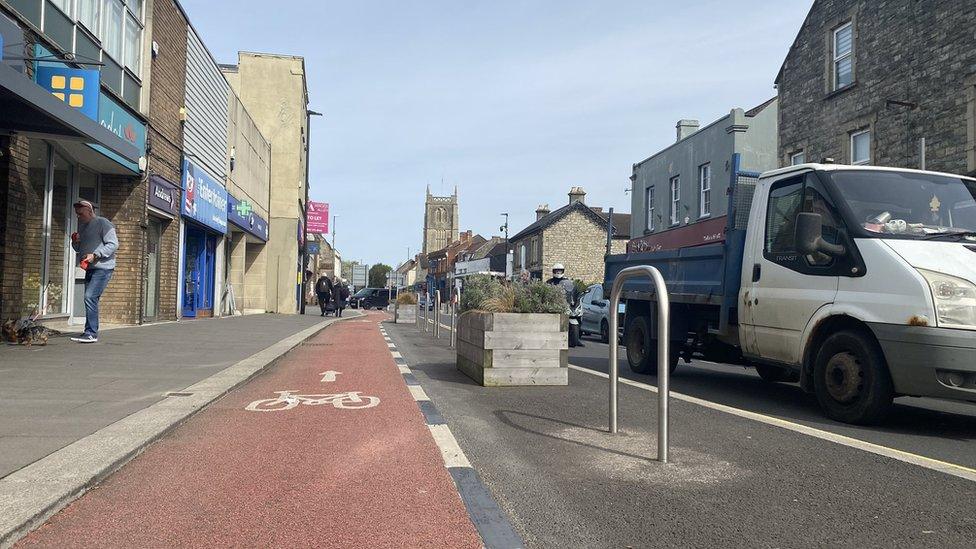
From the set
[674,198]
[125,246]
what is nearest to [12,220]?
[125,246]

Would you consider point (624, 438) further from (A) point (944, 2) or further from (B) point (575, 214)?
(B) point (575, 214)

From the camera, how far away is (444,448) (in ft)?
15.2

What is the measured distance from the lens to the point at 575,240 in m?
55.9

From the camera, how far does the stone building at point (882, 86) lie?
1662cm

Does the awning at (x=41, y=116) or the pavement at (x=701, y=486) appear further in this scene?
the awning at (x=41, y=116)

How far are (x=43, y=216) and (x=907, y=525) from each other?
40.9ft

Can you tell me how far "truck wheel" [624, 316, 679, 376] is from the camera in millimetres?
9070

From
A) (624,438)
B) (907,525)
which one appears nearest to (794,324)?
(624,438)

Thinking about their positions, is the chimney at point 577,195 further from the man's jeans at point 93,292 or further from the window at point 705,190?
the man's jeans at point 93,292

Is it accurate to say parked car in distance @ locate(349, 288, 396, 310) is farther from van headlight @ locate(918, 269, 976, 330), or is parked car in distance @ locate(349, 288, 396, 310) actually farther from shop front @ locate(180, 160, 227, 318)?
van headlight @ locate(918, 269, 976, 330)

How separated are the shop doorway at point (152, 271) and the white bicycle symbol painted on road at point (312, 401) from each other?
10877mm

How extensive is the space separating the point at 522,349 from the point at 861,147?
54.6 feet

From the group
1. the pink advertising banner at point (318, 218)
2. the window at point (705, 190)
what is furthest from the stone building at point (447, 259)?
the window at point (705, 190)

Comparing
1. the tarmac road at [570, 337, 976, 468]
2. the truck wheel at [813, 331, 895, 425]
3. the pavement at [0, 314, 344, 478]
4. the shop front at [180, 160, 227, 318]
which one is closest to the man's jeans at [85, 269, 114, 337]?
the pavement at [0, 314, 344, 478]
